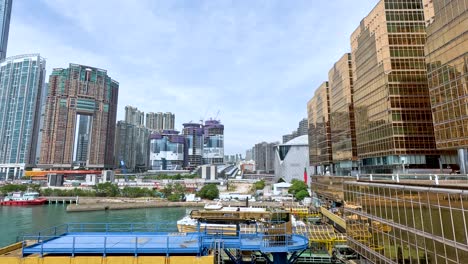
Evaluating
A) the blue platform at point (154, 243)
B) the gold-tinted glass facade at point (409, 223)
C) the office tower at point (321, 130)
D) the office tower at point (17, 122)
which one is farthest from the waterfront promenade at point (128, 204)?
the office tower at point (17, 122)

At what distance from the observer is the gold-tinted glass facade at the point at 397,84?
5131 cm

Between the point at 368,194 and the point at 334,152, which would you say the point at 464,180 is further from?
the point at 334,152

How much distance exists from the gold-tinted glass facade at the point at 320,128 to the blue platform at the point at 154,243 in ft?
259

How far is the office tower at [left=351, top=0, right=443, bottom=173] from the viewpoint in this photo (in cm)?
5128

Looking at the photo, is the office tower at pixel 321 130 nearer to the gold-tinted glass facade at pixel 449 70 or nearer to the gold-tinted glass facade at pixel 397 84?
the gold-tinted glass facade at pixel 397 84

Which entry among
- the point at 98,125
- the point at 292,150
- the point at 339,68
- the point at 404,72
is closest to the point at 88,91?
the point at 98,125

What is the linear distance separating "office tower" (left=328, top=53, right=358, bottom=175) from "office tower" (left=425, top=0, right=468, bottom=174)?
114ft

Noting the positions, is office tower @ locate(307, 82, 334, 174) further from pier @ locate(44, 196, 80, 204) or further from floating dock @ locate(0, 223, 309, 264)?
pier @ locate(44, 196, 80, 204)

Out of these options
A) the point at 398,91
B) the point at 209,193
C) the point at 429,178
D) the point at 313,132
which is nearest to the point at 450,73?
the point at 398,91

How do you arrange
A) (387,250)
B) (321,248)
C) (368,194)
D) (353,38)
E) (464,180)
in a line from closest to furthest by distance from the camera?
(464,180)
(387,250)
(368,194)
(321,248)
(353,38)

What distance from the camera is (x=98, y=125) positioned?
18475cm

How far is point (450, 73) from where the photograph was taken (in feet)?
117

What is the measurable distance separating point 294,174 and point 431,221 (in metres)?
155

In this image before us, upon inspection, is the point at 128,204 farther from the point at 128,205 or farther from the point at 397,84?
the point at 397,84
